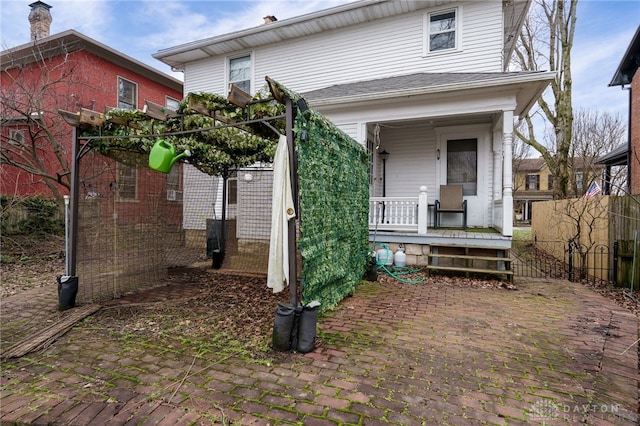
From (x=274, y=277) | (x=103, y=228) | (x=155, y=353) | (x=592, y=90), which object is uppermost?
(x=592, y=90)

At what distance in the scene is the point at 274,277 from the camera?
10.2 feet

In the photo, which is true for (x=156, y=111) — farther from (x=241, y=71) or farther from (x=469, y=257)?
(x=241, y=71)

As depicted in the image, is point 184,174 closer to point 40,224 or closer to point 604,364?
point 40,224

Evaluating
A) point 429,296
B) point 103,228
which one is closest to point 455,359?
point 429,296

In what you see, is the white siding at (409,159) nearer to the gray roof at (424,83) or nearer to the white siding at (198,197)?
the gray roof at (424,83)

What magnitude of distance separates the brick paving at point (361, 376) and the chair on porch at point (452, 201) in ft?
13.8

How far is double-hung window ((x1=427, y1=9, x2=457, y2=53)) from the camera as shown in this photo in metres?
8.29

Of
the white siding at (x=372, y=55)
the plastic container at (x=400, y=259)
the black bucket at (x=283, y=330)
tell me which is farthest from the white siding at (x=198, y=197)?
the black bucket at (x=283, y=330)

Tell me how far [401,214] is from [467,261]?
1.64 m

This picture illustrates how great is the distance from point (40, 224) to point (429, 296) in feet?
31.5

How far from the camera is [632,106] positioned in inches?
435

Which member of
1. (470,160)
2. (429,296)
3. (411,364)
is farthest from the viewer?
(470,160)

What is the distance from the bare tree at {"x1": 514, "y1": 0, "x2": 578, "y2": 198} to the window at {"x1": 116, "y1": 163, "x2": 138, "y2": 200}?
39.4ft

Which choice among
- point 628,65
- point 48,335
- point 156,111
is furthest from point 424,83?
point 628,65
